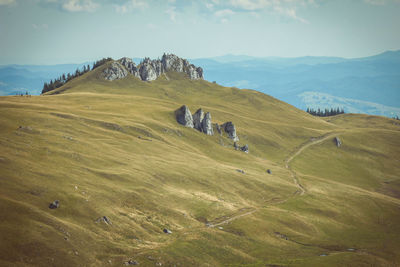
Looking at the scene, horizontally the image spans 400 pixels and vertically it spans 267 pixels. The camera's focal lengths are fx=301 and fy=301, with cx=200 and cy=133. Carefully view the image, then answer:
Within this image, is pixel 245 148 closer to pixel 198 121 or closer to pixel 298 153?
pixel 198 121

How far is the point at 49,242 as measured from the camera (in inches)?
1661

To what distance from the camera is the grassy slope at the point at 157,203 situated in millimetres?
46469

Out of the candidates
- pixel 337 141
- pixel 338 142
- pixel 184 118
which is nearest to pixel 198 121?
pixel 184 118

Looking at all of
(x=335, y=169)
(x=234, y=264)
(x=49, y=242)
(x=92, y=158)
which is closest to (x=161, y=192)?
→ (x=92, y=158)

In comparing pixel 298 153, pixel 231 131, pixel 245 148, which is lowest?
pixel 298 153

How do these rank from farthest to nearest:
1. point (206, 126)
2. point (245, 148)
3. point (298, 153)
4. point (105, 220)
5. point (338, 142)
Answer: point (338, 142)
point (298, 153)
point (206, 126)
point (245, 148)
point (105, 220)

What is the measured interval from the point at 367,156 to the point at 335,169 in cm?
3588

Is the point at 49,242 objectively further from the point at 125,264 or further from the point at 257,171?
the point at 257,171

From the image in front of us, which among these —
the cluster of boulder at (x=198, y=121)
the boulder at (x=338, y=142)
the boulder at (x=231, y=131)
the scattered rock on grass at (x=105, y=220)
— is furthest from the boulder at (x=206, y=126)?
the scattered rock on grass at (x=105, y=220)

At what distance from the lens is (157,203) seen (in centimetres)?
6712

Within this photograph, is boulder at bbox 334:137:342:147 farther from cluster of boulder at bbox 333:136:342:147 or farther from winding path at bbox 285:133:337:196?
winding path at bbox 285:133:337:196

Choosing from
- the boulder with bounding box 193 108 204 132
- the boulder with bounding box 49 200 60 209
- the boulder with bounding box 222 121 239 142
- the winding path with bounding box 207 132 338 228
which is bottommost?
the winding path with bounding box 207 132 338 228

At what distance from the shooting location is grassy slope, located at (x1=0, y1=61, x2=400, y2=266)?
46469 mm

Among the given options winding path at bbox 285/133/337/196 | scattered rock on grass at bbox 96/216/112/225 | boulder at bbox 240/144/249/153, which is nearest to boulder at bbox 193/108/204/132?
boulder at bbox 240/144/249/153
